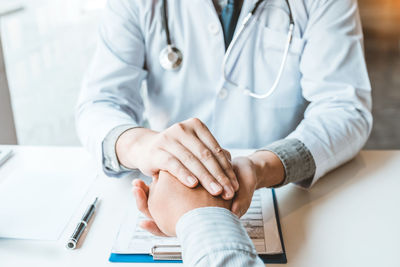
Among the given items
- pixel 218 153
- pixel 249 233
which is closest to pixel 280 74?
pixel 218 153

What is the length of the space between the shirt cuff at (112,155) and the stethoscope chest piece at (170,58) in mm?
248

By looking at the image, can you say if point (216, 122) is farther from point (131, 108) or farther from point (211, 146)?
point (211, 146)

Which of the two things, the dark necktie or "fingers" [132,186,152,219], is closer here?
"fingers" [132,186,152,219]

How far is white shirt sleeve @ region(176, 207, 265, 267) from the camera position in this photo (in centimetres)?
59

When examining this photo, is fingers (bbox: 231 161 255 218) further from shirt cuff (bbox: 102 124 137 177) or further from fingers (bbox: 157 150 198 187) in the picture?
shirt cuff (bbox: 102 124 137 177)

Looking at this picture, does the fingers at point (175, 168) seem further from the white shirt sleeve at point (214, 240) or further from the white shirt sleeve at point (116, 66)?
the white shirt sleeve at point (116, 66)

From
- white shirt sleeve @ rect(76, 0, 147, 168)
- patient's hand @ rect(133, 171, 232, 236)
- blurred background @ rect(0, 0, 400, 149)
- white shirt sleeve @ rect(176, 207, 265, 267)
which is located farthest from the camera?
blurred background @ rect(0, 0, 400, 149)

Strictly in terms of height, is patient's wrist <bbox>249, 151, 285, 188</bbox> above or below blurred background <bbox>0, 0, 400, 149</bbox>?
above

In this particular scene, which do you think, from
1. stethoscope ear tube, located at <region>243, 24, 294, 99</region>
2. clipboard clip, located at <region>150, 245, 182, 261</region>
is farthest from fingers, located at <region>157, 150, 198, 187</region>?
stethoscope ear tube, located at <region>243, 24, 294, 99</region>

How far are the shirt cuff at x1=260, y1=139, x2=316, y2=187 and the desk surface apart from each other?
3 cm

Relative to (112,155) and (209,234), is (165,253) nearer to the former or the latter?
(209,234)

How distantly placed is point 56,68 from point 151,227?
2363 mm

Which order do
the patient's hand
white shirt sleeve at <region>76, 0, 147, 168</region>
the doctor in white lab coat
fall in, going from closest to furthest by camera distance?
the patient's hand < the doctor in white lab coat < white shirt sleeve at <region>76, 0, 147, 168</region>

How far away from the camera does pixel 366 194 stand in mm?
823
